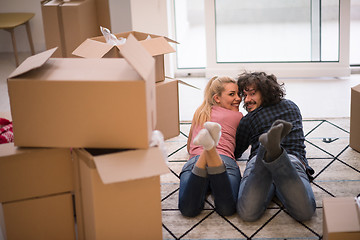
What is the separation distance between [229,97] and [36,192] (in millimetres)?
1143

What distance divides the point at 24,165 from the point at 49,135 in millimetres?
161

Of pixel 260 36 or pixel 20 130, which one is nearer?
pixel 20 130

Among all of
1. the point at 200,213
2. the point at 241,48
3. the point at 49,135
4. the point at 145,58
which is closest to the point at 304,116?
the point at 241,48

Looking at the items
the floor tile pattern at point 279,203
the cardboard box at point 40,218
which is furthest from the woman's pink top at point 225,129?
the cardboard box at point 40,218

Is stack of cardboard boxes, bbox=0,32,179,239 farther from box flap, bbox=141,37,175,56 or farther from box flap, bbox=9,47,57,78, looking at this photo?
box flap, bbox=141,37,175,56

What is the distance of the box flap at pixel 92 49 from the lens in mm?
2738

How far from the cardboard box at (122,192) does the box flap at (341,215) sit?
2.03 feet

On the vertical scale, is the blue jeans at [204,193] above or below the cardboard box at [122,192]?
below

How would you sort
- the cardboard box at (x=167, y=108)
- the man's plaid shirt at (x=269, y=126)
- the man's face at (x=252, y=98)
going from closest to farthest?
the man's plaid shirt at (x=269, y=126), the man's face at (x=252, y=98), the cardboard box at (x=167, y=108)

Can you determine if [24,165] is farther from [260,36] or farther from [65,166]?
[260,36]

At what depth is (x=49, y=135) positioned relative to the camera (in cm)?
182

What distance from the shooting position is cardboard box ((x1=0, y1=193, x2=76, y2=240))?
1908 mm

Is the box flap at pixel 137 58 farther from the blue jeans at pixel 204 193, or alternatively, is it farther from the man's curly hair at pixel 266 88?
the man's curly hair at pixel 266 88

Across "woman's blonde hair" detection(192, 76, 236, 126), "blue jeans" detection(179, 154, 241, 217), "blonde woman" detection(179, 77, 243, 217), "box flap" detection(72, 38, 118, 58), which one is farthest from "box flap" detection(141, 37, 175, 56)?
"blue jeans" detection(179, 154, 241, 217)
